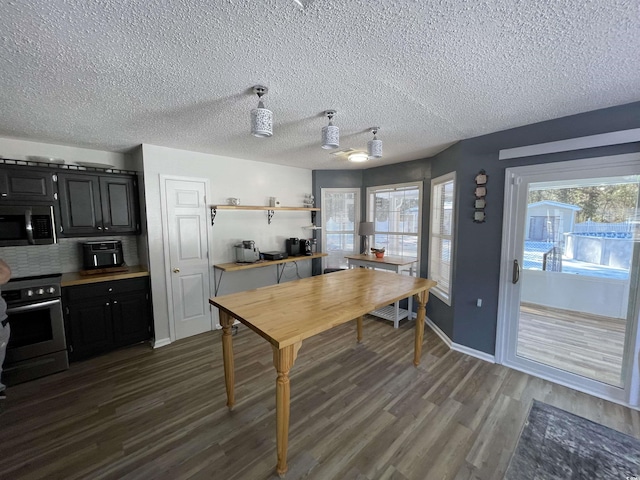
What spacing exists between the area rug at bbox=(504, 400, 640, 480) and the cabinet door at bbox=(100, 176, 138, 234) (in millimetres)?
4077

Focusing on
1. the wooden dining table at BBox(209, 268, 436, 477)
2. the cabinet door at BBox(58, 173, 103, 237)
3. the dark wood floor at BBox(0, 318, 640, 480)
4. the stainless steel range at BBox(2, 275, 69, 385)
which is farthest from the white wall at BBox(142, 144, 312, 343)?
the wooden dining table at BBox(209, 268, 436, 477)

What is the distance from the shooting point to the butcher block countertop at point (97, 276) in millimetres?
2603

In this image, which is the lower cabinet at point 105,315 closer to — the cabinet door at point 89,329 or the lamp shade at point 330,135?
the cabinet door at point 89,329

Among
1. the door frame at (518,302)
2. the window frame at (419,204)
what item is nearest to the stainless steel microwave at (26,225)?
the window frame at (419,204)

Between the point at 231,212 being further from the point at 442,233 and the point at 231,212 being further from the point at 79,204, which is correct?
the point at 442,233

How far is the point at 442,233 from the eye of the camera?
339 cm

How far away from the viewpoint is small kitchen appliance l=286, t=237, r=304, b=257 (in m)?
4.09

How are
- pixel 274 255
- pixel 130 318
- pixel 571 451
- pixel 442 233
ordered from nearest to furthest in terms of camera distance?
1. pixel 571 451
2. pixel 130 318
3. pixel 442 233
4. pixel 274 255

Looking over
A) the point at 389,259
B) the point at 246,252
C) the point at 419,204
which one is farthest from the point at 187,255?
the point at 419,204

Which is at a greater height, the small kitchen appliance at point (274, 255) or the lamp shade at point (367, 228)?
the lamp shade at point (367, 228)

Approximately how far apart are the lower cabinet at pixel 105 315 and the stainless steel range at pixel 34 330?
0.32ft

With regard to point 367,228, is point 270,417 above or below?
below

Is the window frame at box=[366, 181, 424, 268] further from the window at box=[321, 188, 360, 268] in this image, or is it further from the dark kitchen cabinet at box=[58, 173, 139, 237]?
the dark kitchen cabinet at box=[58, 173, 139, 237]

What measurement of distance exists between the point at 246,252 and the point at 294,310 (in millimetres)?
1933
